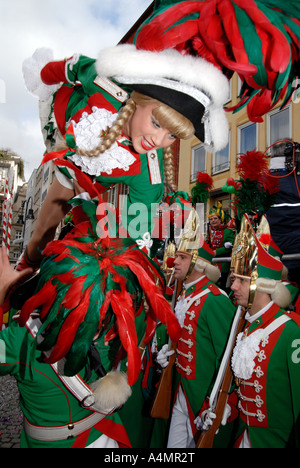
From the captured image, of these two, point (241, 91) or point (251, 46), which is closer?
point (251, 46)

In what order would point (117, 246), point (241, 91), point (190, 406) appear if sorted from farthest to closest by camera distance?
1. point (190, 406)
2. point (117, 246)
3. point (241, 91)

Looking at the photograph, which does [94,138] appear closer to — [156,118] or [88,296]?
[156,118]

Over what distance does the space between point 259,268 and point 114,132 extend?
179cm

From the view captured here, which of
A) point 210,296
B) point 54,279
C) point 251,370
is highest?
point 54,279

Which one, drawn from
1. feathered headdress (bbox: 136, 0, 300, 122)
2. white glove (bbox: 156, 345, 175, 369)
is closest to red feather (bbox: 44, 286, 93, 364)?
feathered headdress (bbox: 136, 0, 300, 122)

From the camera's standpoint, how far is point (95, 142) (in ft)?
5.13

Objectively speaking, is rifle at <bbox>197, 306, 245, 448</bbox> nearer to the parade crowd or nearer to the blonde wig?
the parade crowd

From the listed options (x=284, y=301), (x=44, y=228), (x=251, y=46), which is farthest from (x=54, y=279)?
(x=284, y=301)

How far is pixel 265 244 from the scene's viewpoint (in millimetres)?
2910

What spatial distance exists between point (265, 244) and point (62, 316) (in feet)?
6.71

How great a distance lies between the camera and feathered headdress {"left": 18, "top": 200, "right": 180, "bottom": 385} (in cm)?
136

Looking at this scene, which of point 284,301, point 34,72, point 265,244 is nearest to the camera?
point 34,72

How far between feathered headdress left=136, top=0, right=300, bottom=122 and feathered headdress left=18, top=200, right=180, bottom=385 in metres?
0.71

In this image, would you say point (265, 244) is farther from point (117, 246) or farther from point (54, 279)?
point (54, 279)
